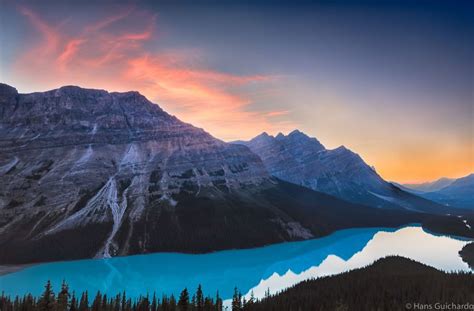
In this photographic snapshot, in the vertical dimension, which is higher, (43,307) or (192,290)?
(43,307)

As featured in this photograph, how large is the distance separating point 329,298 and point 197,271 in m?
77.8

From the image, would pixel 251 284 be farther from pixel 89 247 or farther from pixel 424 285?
pixel 89 247

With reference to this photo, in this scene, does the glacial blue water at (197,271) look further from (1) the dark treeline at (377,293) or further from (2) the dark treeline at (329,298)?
(2) the dark treeline at (329,298)

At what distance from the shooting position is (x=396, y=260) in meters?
135

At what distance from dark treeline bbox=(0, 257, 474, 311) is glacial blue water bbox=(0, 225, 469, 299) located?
26.9 m

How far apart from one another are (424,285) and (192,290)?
67.9 metres

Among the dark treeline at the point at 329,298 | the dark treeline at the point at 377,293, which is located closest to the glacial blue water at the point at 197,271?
the dark treeline at the point at 377,293

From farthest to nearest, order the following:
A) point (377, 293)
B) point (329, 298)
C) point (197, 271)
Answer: point (197, 271) → point (329, 298) → point (377, 293)

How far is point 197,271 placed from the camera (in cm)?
15212

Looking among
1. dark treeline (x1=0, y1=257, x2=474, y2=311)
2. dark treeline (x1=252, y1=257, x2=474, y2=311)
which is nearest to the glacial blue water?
dark treeline (x1=252, y1=257, x2=474, y2=311)

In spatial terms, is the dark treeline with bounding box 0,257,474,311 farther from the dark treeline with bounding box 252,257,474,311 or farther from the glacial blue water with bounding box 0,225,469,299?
the glacial blue water with bounding box 0,225,469,299

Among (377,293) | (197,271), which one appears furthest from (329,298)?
(197,271)

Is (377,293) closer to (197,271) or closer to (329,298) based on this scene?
(329,298)

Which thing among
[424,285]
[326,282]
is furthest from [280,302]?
[424,285]
